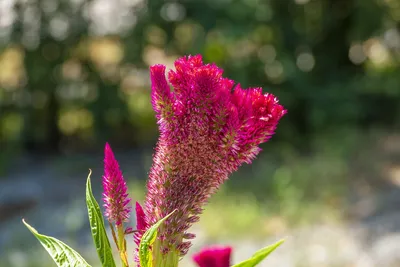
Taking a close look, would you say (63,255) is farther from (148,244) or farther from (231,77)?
(231,77)

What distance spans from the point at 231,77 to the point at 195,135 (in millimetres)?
5176

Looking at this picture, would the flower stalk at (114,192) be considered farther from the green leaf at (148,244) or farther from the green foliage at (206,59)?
the green foliage at (206,59)

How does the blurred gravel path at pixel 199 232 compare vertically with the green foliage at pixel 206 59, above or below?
below

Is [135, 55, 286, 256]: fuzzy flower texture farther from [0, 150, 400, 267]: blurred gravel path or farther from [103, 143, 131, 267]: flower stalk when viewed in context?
[0, 150, 400, 267]: blurred gravel path

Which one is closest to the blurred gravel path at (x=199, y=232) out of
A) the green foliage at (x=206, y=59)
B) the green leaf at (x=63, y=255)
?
the green foliage at (x=206, y=59)

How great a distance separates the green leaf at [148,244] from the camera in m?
0.72

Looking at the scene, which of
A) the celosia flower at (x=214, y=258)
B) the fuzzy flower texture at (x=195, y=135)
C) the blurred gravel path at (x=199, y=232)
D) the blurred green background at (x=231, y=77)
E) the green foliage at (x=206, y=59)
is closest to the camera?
the fuzzy flower texture at (x=195, y=135)

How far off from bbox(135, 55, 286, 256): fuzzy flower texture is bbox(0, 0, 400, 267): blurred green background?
13.3 ft

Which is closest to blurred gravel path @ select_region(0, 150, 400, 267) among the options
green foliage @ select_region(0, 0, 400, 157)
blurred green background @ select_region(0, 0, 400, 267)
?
blurred green background @ select_region(0, 0, 400, 267)

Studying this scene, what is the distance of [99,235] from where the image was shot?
0.81m

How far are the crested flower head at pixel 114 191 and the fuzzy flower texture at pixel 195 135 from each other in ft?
0.11

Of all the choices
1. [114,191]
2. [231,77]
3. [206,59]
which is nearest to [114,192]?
[114,191]

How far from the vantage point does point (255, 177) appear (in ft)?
18.8

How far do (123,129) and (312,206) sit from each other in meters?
2.83
